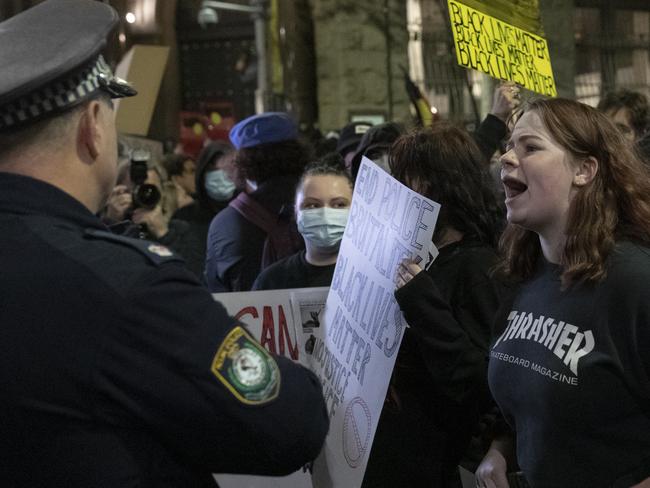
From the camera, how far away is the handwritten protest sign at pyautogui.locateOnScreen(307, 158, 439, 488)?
272 centimetres

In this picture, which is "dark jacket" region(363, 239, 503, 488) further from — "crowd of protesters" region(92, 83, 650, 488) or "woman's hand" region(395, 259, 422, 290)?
"woman's hand" region(395, 259, 422, 290)

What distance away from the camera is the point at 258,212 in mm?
4465

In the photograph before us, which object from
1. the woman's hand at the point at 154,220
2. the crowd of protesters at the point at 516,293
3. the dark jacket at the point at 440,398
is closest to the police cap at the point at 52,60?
the crowd of protesters at the point at 516,293

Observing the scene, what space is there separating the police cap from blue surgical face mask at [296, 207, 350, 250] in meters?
1.81

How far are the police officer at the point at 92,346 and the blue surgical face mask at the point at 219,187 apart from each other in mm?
4241

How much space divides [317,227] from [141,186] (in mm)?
1785

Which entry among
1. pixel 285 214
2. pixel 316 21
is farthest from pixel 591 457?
pixel 316 21

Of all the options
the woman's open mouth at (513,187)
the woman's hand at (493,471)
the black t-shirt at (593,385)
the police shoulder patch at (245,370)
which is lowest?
the woman's hand at (493,471)

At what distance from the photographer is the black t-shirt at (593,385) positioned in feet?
7.37

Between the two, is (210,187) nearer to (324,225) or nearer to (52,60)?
(324,225)

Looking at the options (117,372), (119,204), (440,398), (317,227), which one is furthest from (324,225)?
(117,372)

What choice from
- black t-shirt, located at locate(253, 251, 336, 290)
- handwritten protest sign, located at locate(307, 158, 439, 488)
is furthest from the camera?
handwritten protest sign, located at locate(307, 158, 439, 488)

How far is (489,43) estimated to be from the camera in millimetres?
3740

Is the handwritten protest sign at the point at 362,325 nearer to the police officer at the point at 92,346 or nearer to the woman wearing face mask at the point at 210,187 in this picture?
the police officer at the point at 92,346
